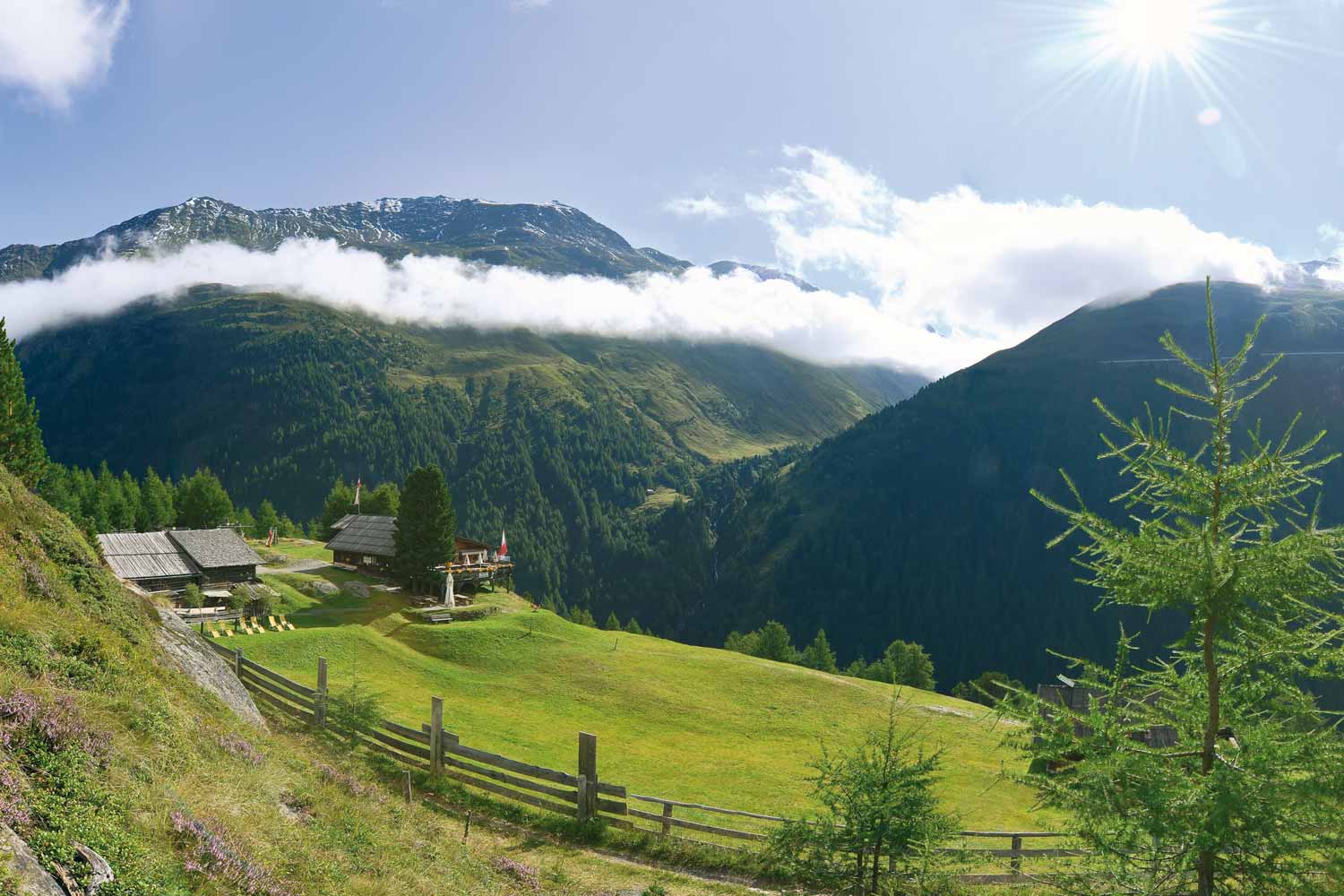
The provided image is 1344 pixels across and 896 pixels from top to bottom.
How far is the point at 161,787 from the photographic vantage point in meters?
9.48

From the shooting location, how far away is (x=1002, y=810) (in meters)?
34.2

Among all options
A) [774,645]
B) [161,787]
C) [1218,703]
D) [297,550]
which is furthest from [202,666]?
[774,645]

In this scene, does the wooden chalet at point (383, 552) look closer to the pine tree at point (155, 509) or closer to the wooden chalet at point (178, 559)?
the wooden chalet at point (178, 559)

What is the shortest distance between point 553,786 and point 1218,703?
2153 centimetres

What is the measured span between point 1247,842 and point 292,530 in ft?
470

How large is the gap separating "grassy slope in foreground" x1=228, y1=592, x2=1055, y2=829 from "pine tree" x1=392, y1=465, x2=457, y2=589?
19.8 feet

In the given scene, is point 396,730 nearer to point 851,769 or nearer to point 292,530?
point 851,769

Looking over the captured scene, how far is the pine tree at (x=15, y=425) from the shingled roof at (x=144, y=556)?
299 inches

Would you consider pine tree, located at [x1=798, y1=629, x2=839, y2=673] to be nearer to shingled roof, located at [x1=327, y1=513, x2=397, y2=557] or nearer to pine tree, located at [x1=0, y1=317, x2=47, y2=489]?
shingled roof, located at [x1=327, y1=513, x2=397, y2=557]

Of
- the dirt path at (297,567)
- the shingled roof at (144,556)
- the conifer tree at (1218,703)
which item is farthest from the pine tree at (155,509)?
the conifer tree at (1218,703)

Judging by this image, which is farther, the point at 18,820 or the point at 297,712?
the point at 297,712

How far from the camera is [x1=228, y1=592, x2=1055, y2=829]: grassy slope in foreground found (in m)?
31.7

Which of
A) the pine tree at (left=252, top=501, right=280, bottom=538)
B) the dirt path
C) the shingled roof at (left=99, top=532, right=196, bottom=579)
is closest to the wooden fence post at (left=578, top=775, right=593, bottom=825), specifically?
the shingled roof at (left=99, top=532, right=196, bottom=579)

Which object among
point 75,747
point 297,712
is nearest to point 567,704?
point 297,712
